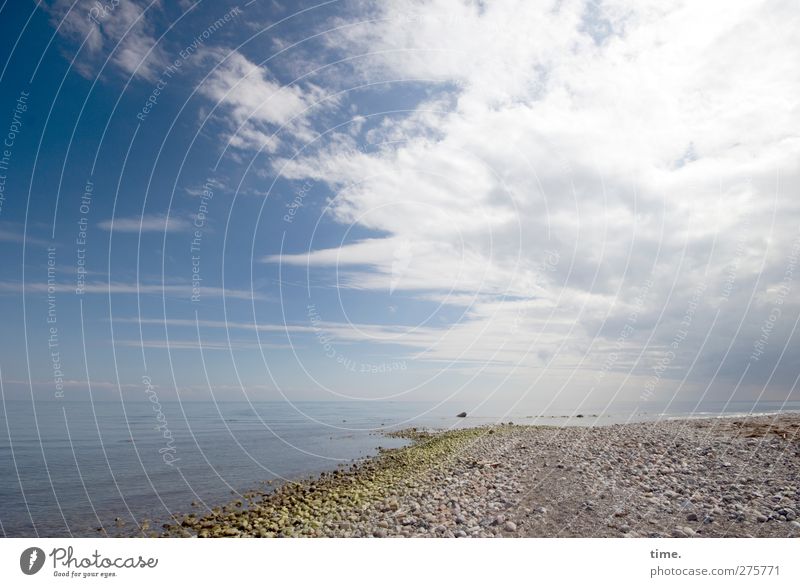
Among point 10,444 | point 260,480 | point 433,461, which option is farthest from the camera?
point 10,444

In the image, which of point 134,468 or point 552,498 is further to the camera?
point 134,468

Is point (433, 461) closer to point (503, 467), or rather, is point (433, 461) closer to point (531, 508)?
point (503, 467)

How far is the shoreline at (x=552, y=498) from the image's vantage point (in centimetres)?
901

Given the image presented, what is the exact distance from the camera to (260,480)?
55.8 feet

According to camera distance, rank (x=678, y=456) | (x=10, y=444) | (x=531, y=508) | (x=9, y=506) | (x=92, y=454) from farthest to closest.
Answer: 1. (x=10, y=444)
2. (x=92, y=454)
3. (x=678, y=456)
4. (x=9, y=506)
5. (x=531, y=508)

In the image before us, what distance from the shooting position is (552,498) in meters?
10.8

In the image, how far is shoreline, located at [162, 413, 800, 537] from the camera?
9008mm
